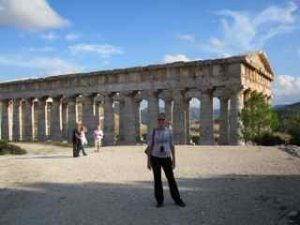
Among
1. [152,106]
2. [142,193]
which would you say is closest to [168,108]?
[152,106]

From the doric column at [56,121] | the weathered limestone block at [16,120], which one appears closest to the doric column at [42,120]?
the doric column at [56,121]

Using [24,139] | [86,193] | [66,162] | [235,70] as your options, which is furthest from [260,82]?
[86,193]

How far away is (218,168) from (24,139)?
38397mm

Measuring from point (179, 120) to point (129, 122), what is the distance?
5.33 metres

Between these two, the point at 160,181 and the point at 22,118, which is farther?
the point at 22,118

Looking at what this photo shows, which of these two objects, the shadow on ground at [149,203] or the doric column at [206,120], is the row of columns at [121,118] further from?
the shadow on ground at [149,203]

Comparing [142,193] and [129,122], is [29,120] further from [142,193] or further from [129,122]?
[142,193]

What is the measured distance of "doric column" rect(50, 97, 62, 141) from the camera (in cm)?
5128

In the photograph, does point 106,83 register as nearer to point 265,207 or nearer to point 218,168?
point 218,168

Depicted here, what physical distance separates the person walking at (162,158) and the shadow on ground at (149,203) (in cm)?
31

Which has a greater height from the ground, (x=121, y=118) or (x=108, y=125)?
(x=121, y=118)

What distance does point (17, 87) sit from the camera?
56062mm

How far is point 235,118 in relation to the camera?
132 ft

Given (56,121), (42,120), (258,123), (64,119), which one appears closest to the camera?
(258,123)
